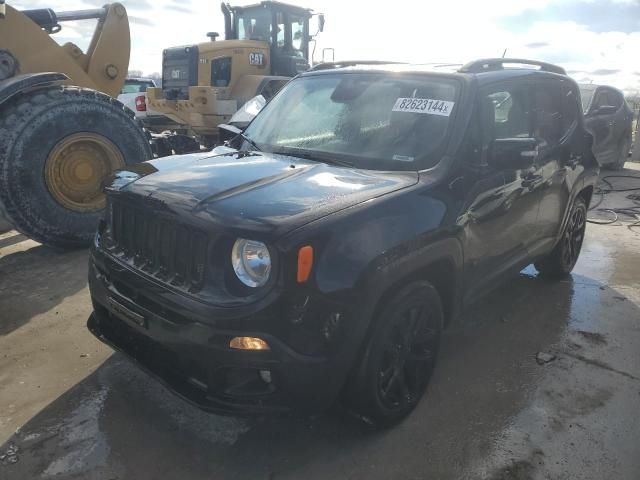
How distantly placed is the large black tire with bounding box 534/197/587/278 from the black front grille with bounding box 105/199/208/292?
3.58 meters

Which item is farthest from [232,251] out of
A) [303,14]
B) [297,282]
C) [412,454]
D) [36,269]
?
[303,14]

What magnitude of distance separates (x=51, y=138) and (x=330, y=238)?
393 centimetres

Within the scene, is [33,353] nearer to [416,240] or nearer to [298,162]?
[298,162]

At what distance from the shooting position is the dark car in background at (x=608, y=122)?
9.45m

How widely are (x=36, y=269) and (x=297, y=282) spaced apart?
3737mm

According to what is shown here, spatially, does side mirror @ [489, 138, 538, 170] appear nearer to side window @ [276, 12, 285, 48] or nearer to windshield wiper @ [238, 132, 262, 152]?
windshield wiper @ [238, 132, 262, 152]

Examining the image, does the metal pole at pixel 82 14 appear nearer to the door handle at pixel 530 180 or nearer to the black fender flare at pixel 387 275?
the door handle at pixel 530 180

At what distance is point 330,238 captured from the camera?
2230 millimetres

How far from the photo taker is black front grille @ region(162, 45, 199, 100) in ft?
34.6

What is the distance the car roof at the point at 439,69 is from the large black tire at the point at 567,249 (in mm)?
1421

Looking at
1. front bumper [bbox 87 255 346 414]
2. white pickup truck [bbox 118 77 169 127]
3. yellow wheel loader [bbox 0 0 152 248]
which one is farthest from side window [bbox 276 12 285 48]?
front bumper [bbox 87 255 346 414]

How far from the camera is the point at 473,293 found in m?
3.30

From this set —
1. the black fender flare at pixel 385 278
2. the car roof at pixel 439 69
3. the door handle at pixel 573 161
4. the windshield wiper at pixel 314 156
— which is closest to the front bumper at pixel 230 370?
the black fender flare at pixel 385 278

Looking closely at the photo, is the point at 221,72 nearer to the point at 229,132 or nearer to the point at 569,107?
the point at 229,132
